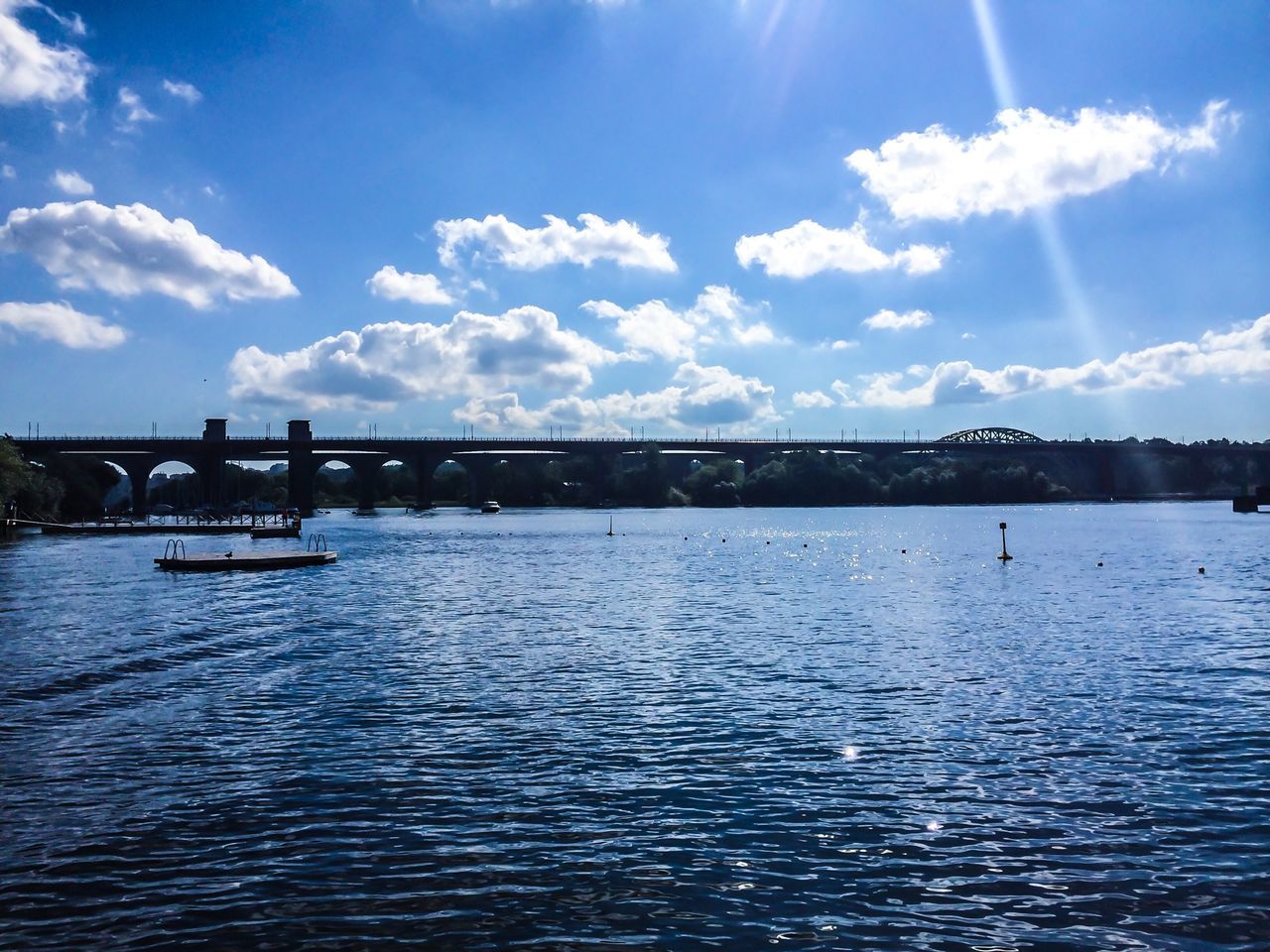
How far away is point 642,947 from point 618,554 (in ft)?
266

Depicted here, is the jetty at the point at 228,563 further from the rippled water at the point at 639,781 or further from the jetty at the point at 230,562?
the rippled water at the point at 639,781

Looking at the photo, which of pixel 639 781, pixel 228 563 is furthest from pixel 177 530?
pixel 639 781

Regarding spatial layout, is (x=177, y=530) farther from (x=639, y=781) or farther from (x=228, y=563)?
(x=639, y=781)

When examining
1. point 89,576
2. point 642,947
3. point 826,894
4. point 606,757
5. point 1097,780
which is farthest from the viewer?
point 89,576

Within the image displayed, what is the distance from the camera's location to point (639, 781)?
1756cm

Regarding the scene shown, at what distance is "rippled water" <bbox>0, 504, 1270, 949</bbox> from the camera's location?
1185 cm

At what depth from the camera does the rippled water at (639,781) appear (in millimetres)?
11852

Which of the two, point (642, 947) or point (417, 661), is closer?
point (642, 947)

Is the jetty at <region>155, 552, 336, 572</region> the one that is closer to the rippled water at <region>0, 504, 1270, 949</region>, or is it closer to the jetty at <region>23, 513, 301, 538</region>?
the rippled water at <region>0, 504, 1270, 949</region>

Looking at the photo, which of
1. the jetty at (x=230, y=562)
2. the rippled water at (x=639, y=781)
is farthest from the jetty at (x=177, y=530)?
the rippled water at (x=639, y=781)

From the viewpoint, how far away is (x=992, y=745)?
19.8 metres

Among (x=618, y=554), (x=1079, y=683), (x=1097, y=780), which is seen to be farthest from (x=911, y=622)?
(x=618, y=554)

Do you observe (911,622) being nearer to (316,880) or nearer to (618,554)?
(316,880)

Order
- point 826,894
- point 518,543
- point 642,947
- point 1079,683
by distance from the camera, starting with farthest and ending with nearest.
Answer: point 518,543 < point 1079,683 < point 826,894 < point 642,947
